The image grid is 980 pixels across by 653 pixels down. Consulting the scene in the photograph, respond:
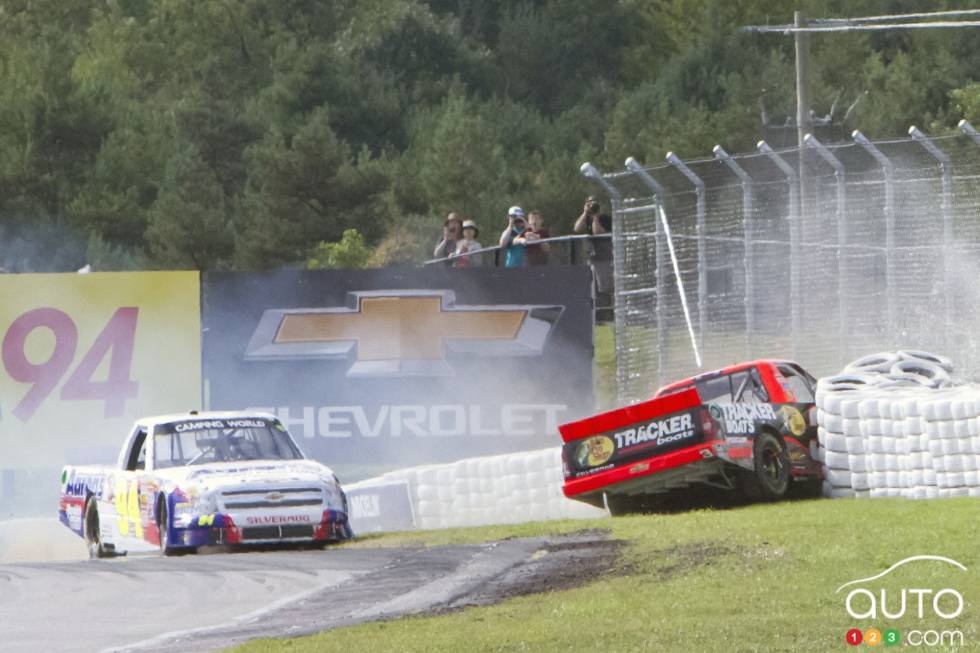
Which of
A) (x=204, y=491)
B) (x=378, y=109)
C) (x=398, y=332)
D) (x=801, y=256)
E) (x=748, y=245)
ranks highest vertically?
(x=378, y=109)

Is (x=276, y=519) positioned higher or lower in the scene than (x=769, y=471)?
lower

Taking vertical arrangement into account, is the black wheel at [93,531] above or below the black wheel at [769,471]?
Result: below

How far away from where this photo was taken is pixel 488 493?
18.3 m

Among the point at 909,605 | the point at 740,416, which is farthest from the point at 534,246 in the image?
the point at 909,605

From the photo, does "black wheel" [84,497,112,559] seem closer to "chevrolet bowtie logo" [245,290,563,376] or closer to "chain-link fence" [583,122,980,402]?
"chevrolet bowtie logo" [245,290,563,376]

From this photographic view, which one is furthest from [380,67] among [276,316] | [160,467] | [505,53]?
[160,467]

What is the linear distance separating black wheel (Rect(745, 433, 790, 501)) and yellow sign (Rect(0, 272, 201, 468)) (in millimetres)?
6925

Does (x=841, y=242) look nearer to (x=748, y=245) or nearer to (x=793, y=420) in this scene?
(x=748, y=245)

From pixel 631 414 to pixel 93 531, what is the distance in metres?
5.01

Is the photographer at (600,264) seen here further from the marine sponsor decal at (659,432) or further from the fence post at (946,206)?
the marine sponsor decal at (659,432)

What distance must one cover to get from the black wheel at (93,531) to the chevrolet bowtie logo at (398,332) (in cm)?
353

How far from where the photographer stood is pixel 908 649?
8.29 meters

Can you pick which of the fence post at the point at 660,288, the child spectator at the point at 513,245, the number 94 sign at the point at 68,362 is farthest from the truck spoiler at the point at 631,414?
the child spectator at the point at 513,245

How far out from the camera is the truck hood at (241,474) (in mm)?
15953
